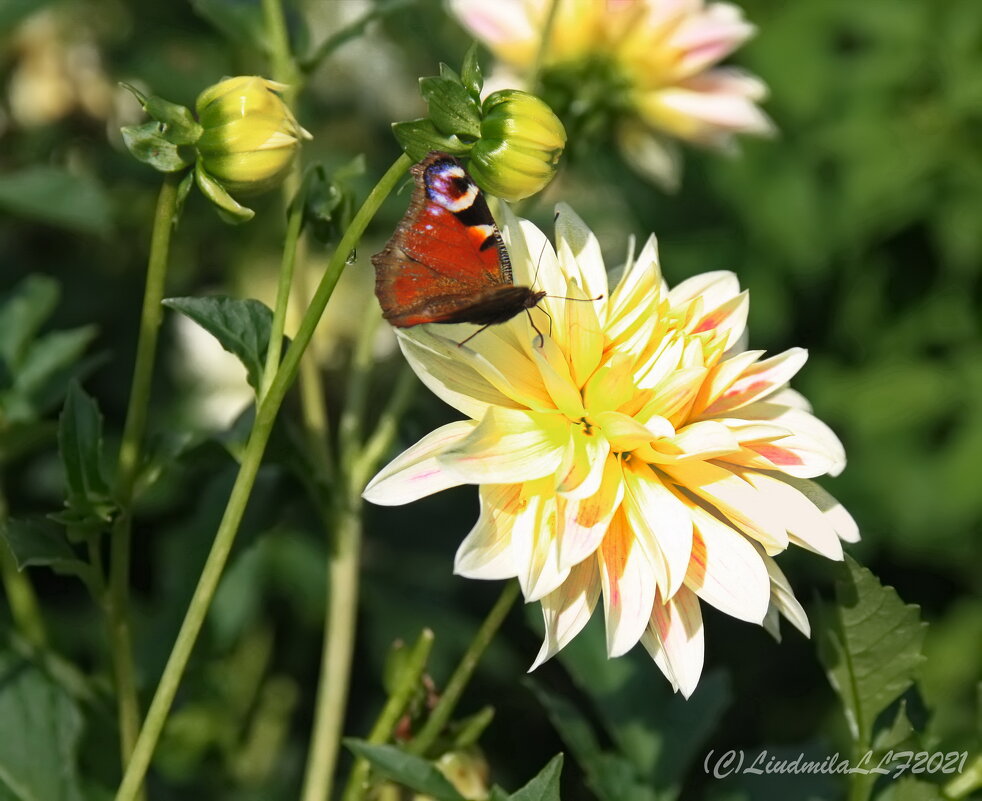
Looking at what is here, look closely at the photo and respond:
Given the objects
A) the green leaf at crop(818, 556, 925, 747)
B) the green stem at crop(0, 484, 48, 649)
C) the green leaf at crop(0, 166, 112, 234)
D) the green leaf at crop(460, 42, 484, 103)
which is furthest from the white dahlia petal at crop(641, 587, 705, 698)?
the green leaf at crop(0, 166, 112, 234)

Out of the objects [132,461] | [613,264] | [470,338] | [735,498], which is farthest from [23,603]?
[613,264]

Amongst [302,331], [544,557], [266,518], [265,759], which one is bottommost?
[265,759]

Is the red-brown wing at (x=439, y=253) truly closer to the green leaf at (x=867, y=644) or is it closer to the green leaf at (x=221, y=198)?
the green leaf at (x=221, y=198)

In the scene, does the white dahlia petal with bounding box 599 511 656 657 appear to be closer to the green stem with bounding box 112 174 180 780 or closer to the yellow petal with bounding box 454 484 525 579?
the yellow petal with bounding box 454 484 525 579

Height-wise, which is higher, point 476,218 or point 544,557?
point 476,218

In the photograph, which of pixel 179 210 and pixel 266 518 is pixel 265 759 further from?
pixel 179 210

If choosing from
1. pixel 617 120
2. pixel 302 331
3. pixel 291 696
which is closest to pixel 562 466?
pixel 302 331

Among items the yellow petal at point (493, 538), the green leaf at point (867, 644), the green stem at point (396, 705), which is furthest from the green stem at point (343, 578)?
the green leaf at point (867, 644)
